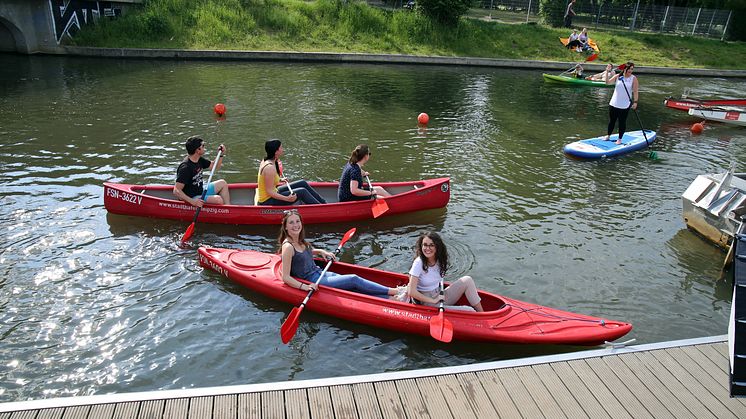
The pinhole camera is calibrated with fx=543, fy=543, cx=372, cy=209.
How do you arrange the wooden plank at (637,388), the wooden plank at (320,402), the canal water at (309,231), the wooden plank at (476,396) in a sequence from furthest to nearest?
the canal water at (309,231), the wooden plank at (637,388), the wooden plank at (476,396), the wooden plank at (320,402)

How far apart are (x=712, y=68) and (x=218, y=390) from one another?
116ft

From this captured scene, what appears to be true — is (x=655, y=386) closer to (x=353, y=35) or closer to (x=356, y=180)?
(x=356, y=180)

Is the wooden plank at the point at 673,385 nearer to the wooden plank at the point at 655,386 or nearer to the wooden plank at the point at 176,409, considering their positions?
the wooden plank at the point at 655,386

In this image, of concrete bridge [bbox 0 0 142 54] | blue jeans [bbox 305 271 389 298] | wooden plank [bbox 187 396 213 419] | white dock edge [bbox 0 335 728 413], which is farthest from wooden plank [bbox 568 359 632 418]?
concrete bridge [bbox 0 0 142 54]

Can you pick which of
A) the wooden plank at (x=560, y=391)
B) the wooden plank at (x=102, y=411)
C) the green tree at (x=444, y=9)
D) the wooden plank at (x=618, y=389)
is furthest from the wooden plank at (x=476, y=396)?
the green tree at (x=444, y=9)

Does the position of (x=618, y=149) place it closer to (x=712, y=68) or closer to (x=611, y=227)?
(x=611, y=227)

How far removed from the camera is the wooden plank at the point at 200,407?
5.21 meters

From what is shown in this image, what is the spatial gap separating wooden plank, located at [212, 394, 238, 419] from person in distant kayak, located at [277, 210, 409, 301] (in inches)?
94.2

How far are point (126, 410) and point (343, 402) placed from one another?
6.86ft

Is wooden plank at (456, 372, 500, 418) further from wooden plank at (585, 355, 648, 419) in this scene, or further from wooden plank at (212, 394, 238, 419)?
wooden plank at (212, 394, 238, 419)

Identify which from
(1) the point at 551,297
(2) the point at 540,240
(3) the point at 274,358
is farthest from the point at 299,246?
(2) the point at 540,240

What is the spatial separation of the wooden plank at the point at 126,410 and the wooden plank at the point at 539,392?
3947 mm

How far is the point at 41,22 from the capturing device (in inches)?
1070

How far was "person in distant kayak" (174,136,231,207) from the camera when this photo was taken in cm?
984
